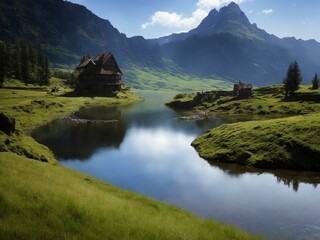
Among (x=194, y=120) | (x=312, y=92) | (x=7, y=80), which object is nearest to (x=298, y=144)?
→ (x=194, y=120)

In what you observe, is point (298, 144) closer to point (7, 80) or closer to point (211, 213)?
point (211, 213)

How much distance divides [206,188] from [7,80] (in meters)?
146

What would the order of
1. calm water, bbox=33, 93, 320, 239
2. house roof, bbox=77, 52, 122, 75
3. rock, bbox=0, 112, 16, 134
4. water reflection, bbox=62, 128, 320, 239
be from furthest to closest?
house roof, bbox=77, 52, 122, 75, rock, bbox=0, 112, 16, 134, calm water, bbox=33, 93, 320, 239, water reflection, bbox=62, 128, 320, 239

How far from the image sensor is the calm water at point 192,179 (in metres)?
32.7

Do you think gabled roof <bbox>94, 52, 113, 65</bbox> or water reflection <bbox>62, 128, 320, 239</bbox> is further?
gabled roof <bbox>94, 52, 113, 65</bbox>

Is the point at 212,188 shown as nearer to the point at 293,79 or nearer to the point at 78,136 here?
the point at 78,136

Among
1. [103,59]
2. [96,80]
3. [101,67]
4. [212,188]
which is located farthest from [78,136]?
[103,59]

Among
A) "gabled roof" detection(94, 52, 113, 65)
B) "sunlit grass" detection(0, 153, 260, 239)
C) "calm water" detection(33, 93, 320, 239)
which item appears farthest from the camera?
"gabled roof" detection(94, 52, 113, 65)

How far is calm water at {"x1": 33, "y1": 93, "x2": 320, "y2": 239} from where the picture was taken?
32.7m

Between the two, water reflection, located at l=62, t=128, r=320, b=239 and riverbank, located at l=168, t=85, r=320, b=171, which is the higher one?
riverbank, located at l=168, t=85, r=320, b=171

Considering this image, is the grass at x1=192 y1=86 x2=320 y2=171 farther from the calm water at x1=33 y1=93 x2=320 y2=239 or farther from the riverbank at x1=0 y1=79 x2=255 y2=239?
the riverbank at x1=0 y1=79 x2=255 y2=239

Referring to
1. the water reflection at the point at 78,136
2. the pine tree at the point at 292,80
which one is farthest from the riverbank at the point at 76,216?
the pine tree at the point at 292,80

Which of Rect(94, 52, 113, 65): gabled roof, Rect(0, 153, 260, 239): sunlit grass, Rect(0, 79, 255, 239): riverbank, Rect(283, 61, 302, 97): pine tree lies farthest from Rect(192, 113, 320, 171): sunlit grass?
Rect(94, 52, 113, 65): gabled roof

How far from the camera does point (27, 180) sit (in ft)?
71.3
